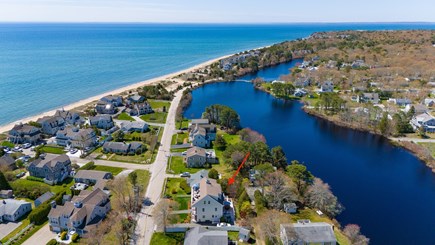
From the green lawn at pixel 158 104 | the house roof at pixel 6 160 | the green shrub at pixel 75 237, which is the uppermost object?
the house roof at pixel 6 160

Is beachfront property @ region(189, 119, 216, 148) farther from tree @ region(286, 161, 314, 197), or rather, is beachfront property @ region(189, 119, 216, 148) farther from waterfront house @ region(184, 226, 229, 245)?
waterfront house @ region(184, 226, 229, 245)

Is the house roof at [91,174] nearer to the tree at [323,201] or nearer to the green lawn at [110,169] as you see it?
the green lawn at [110,169]

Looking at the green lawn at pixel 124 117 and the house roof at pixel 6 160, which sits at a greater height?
the house roof at pixel 6 160


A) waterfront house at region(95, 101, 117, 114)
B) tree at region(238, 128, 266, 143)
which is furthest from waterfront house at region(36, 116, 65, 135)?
tree at region(238, 128, 266, 143)

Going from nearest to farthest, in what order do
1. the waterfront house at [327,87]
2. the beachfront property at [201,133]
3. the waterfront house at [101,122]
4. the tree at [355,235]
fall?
1. the tree at [355,235]
2. the beachfront property at [201,133]
3. the waterfront house at [101,122]
4. the waterfront house at [327,87]

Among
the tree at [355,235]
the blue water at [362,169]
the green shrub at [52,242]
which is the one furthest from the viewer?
the blue water at [362,169]

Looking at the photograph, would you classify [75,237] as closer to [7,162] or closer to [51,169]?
[51,169]

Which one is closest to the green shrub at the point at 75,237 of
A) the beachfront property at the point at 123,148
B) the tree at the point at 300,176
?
the beachfront property at the point at 123,148
